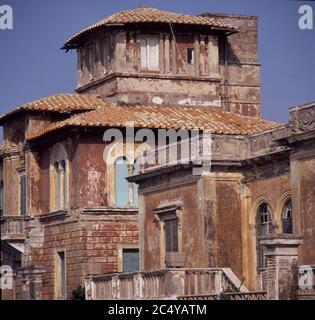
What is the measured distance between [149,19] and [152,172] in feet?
19.5

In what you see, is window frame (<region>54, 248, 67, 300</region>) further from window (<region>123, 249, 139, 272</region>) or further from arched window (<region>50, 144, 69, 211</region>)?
window (<region>123, 249, 139, 272</region>)

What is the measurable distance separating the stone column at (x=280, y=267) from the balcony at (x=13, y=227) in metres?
12.9

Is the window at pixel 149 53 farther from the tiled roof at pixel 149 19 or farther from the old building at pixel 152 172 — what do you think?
the tiled roof at pixel 149 19

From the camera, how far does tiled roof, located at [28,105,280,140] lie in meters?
33.2

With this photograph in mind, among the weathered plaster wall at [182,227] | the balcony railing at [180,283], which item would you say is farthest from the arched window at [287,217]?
the weathered plaster wall at [182,227]

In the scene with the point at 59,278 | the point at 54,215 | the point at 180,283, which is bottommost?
the point at 180,283

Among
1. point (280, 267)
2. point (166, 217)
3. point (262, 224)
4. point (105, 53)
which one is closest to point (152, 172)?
point (166, 217)

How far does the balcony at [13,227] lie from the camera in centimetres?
3541

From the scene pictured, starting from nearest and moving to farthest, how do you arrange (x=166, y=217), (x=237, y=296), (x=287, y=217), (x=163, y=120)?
(x=237, y=296)
(x=287, y=217)
(x=166, y=217)
(x=163, y=120)

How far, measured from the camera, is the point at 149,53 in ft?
117

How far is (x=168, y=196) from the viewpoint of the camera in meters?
30.3

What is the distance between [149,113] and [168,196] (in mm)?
4745

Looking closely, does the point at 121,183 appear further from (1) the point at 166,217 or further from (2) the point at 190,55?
(2) the point at 190,55
